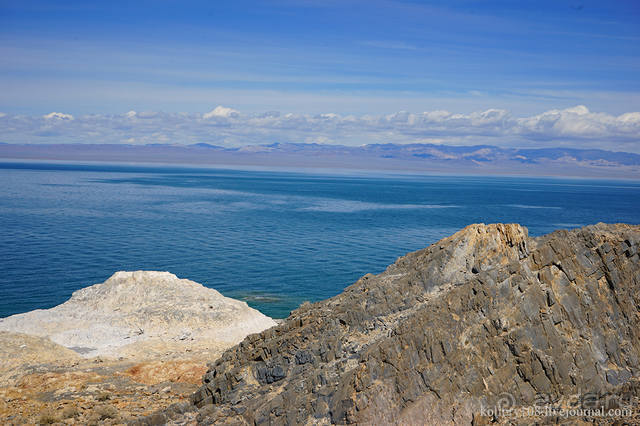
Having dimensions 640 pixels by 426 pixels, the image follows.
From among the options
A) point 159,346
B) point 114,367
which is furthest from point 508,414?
point 159,346

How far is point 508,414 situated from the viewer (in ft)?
62.3

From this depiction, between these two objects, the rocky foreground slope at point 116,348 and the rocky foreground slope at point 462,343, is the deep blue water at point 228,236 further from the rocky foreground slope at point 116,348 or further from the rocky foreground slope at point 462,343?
the rocky foreground slope at point 462,343

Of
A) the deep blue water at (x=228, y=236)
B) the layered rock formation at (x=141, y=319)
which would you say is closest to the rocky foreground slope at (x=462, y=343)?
the layered rock formation at (x=141, y=319)

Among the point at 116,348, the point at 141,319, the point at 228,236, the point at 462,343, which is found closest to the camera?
the point at 462,343

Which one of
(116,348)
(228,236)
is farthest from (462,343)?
(228,236)

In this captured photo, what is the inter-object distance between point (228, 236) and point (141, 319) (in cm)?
4890

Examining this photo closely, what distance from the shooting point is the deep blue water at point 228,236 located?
5697 centimetres

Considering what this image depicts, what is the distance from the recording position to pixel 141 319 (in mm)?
39500

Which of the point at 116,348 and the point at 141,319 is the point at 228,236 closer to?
the point at 141,319

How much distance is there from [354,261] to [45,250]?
41545 millimetres

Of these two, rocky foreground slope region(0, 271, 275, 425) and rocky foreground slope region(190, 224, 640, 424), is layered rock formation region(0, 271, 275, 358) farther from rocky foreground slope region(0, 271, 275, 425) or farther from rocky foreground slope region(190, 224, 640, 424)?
rocky foreground slope region(190, 224, 640, 424)

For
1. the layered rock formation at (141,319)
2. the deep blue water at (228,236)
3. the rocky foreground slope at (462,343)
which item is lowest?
the deep blue water at (228,236)

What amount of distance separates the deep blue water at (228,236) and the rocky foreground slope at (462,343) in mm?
24722

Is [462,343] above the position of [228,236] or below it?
above
